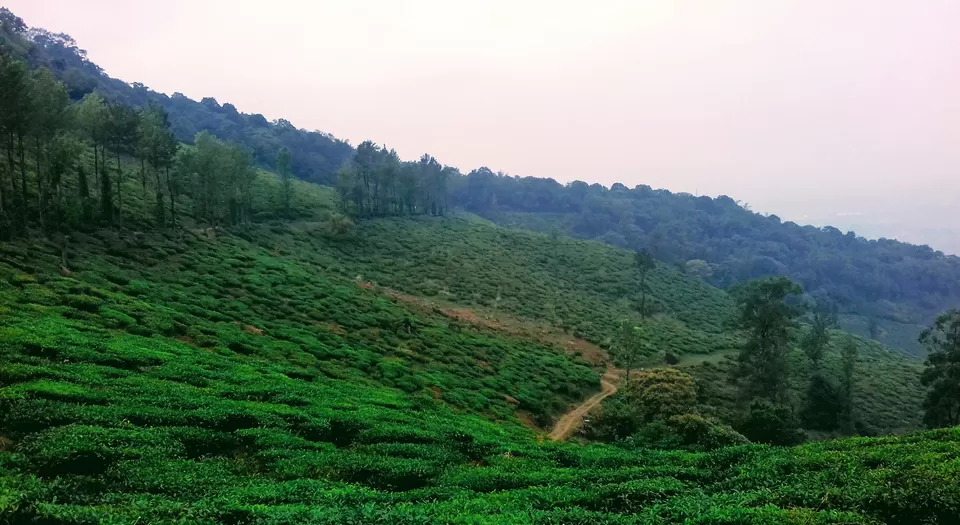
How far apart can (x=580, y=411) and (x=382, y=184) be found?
9734cm

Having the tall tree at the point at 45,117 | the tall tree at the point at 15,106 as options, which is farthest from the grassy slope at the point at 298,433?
the tall tree at the point at 45,117

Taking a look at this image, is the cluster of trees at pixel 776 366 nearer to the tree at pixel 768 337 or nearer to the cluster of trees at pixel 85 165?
the tree at pixel 768 337

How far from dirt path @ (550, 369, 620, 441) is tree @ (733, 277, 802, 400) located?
13797 mm

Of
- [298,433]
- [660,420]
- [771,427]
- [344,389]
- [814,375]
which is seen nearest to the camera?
[298,433]

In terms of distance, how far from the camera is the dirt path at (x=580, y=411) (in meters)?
34.9

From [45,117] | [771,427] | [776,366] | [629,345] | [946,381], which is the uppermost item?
[45,117]

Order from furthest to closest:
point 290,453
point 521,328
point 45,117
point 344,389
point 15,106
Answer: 1. point 521,328
2. point 45,117
3. point 15,106
4. point 344,389
5. point 290,453

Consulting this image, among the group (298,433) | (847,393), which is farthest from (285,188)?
(847,393)

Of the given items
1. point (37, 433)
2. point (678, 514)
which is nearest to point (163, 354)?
point (37, 433)

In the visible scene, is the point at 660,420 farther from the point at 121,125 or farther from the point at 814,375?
the point at 121,125

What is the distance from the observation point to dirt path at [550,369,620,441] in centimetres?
3491

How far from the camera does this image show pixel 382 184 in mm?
126062

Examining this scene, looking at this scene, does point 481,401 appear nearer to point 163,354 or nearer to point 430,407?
point 430,407

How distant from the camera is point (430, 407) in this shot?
28125 millimetres
